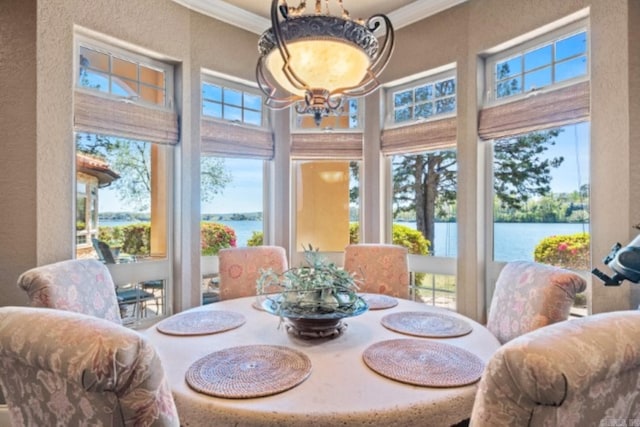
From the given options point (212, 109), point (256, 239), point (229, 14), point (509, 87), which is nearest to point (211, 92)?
point (212, 109)

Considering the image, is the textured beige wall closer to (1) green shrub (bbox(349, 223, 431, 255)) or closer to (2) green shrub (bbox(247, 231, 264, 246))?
(2) green shrub (bbox(247, 231, 264, 246))

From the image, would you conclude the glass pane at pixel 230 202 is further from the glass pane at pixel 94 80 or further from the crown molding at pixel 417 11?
the crown molding at pixel 417 11

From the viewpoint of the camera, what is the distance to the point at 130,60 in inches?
98.0

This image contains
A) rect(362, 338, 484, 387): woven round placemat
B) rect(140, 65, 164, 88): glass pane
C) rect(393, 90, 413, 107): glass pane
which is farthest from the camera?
rect(393, 90, 413, 107): glass pane

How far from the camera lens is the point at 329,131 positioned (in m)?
3.20

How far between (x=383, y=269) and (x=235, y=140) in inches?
62.8

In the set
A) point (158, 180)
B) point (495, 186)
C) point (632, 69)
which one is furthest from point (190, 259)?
point (632, 69)

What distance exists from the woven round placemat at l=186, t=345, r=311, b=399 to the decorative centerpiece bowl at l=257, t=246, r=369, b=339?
158 mm

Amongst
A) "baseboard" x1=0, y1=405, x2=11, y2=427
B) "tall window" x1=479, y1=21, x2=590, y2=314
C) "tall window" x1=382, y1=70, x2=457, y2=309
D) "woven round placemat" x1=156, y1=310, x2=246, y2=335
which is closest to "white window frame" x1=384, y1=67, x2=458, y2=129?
"tall window" x1=382, y1=70, x2=457, y2=309

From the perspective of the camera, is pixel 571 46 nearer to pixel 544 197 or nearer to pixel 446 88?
pixel 446 88

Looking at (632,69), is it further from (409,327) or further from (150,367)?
(150,367)

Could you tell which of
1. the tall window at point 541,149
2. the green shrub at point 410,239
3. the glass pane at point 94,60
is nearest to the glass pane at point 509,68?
the tall window at point 541,149

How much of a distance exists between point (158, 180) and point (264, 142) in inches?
36.8

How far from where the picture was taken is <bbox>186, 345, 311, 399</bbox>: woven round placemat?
0.98 meters
